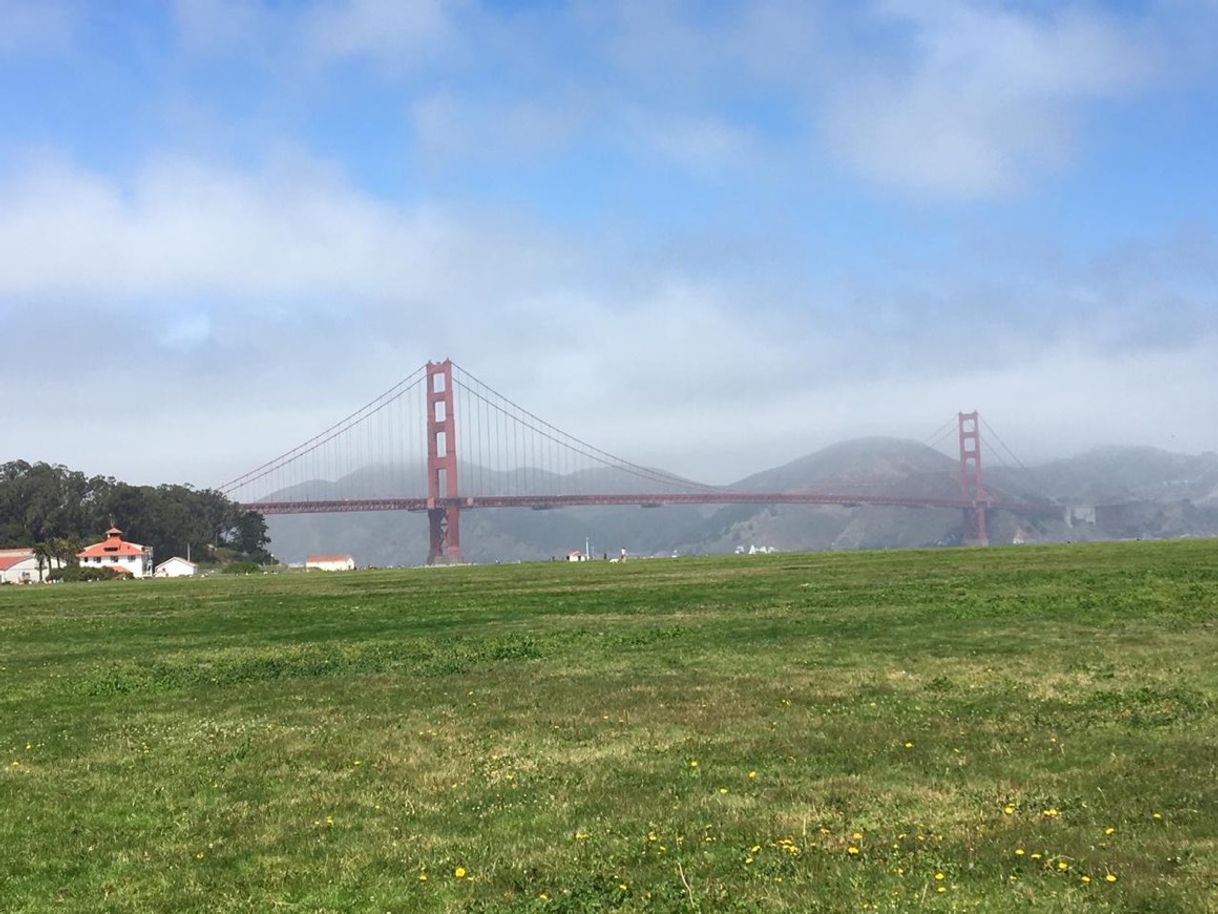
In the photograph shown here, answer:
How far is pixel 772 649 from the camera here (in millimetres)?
23859

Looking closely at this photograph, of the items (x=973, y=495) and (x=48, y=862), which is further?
(x=973, y=495)

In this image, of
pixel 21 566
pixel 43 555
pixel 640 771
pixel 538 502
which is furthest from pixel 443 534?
pixel 640 771

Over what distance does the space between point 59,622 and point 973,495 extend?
17788cm

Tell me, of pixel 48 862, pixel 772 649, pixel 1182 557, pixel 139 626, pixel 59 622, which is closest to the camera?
pixel 48 862

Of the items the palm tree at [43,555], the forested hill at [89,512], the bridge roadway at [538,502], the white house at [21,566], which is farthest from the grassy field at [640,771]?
the forested hill at [89,512]

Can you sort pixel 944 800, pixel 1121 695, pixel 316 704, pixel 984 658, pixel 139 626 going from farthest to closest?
pixel 139 626, pixel 984 658, pixel 316 704, pixel 1121 695, pixel 944 800

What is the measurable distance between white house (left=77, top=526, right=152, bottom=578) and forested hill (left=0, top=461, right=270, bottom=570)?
6412 millimetres

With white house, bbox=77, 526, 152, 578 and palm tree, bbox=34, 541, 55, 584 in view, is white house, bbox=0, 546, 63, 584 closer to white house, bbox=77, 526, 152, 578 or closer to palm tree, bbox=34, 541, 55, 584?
palm tree, bbox=34, 541, 55, 584

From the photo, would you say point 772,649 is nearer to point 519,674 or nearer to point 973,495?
point 519,674

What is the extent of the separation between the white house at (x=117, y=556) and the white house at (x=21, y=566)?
4.59m

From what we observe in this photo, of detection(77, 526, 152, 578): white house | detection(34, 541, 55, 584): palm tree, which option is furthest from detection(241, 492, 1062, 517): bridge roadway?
detection(34, 541, 55, 584): palm tree

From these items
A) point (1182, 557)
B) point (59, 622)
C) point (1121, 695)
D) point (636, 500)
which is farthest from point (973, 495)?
point (1121, 695)

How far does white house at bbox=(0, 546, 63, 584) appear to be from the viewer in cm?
13638

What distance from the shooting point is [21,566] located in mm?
140125
